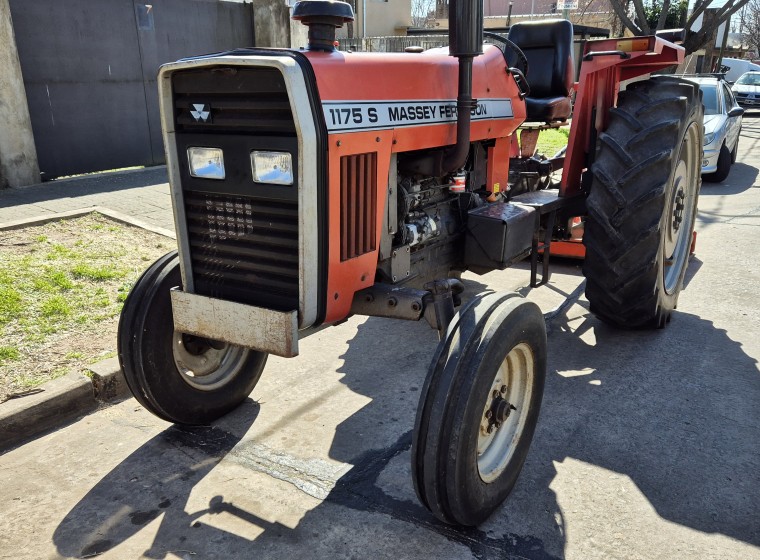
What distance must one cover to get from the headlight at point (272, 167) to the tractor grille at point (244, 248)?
92 mm

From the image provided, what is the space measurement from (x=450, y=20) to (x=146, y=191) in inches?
236

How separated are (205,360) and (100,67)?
7.38 meters

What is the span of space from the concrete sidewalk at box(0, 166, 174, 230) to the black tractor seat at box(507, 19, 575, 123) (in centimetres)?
361

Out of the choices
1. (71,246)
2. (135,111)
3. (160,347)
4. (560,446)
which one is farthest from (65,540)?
(135,111)

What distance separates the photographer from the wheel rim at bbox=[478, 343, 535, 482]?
2725 millimetres

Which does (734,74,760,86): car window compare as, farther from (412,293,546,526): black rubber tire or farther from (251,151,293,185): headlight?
(251,151,293,185): headlight

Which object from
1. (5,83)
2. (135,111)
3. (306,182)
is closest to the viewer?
(306,182)

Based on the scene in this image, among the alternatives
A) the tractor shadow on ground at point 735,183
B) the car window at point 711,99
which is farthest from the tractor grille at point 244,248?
the car window at point 711,99

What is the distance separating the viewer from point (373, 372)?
4.11 metres

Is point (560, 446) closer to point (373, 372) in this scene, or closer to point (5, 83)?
point (373, 372)

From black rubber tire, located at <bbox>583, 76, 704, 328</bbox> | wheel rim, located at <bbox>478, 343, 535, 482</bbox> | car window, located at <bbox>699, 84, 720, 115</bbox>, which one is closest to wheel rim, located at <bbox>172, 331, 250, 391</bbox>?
wheel rim, located at <bbox>478, 343, 535, 482</bbox>

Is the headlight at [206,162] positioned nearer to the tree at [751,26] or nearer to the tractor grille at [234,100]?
the tractor grille at [234,100]

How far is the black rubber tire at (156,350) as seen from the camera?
3.13 m

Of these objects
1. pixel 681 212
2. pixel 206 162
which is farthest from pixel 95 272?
pixel 681 212
